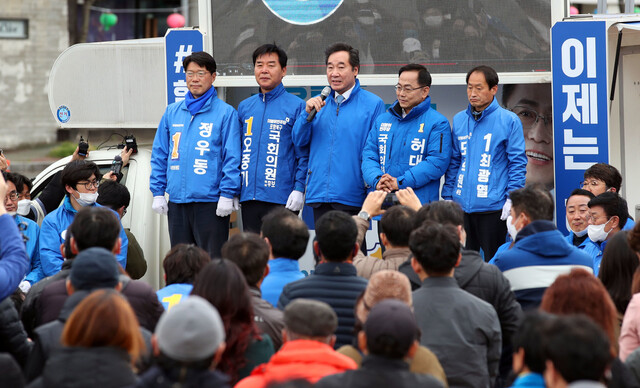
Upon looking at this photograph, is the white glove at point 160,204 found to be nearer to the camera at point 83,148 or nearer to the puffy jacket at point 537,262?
the camera at point 83,148

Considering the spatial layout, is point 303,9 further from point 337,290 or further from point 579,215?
point 337,290

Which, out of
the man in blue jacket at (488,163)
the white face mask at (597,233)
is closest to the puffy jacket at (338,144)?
the man in blue jacket at (488,163)

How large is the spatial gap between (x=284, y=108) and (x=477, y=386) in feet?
11.4

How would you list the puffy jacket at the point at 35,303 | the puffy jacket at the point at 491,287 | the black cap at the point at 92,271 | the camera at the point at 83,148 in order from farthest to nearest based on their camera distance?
the camera at the point at 83,148 < the puffy jacket at the point at 35,303 < the puffy jacket at the point at 491,287 < the black cap at the point at 92,271

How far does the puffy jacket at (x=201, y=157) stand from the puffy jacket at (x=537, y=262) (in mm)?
2694

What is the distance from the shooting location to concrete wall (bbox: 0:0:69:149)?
24.9m

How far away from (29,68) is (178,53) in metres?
18.7

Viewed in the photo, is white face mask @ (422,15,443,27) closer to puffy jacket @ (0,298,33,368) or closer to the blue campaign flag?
the blue campaign flag

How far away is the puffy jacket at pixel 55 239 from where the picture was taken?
21.1 ft

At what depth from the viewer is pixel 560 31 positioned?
268 inches

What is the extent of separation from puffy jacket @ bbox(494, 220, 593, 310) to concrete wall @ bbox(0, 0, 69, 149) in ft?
71.8

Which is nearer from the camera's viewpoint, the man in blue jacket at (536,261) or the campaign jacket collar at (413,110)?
the man in blue jacket at (536,261)

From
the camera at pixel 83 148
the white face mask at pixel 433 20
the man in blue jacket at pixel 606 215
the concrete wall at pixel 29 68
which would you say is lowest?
the man in blue jacket at pixel 606 215

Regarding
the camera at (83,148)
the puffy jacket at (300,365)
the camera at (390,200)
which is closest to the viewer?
the puffy jacket at (300,365)
